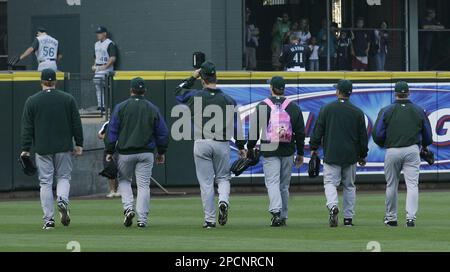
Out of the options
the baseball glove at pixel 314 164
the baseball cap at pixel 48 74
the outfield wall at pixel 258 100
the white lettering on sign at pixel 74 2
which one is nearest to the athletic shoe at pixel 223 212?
the baseball glove at pixel 314 164

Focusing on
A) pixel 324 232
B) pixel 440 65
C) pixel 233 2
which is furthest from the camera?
pixel 440 65

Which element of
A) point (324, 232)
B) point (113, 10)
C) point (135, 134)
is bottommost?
point (324, 232)

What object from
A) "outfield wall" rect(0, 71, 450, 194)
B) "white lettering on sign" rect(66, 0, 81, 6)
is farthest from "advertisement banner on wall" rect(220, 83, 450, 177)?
"white lettering on sign" rect(66, 0, 81, 6)

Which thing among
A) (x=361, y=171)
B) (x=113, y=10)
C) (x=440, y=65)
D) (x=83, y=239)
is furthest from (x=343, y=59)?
(x=83, y=239)

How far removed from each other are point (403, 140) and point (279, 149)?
5.53 ft

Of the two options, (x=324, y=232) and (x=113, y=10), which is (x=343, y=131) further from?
(x=113, y=10)

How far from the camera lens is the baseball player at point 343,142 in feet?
57.5

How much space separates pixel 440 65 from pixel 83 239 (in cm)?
2141

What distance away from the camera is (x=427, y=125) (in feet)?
57.7

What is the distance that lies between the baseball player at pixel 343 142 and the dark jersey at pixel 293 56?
13.2 m

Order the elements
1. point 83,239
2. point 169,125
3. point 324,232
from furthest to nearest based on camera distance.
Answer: point 169,125 < point 324,232 < point 83,239

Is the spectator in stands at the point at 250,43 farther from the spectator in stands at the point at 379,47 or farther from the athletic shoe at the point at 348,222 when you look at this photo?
the athletic shoe at the point at 348,222

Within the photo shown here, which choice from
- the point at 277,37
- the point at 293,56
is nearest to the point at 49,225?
the point at 293,56

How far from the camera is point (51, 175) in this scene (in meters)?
17.3
